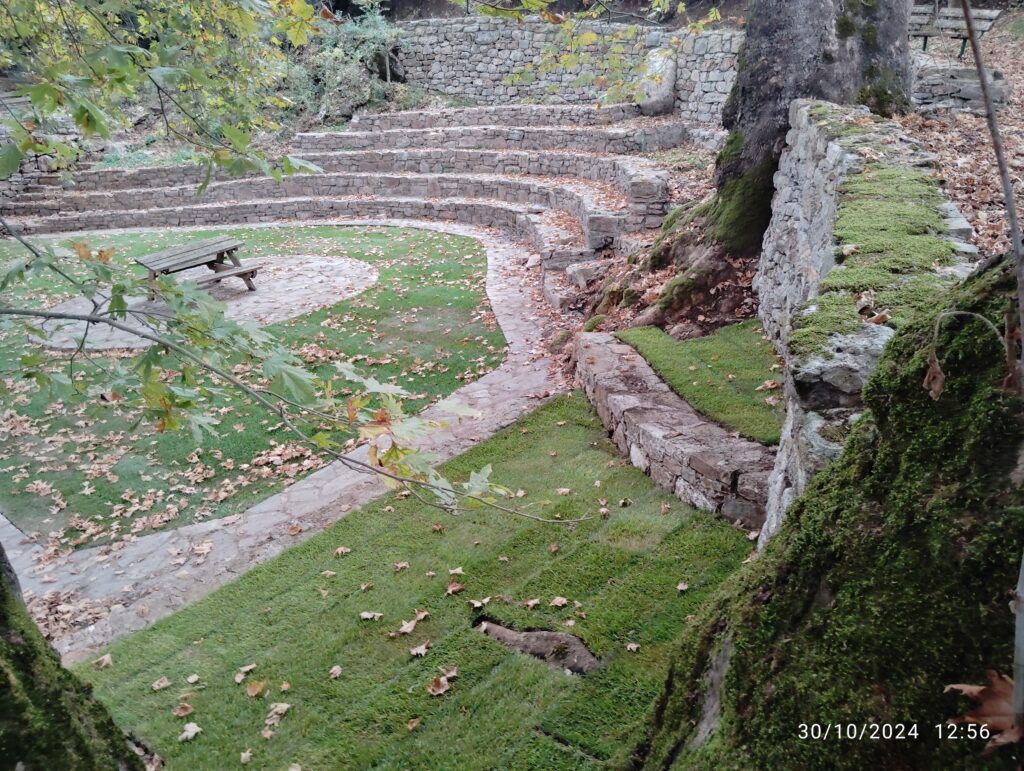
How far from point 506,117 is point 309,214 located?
5576 mm

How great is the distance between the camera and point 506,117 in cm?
1712

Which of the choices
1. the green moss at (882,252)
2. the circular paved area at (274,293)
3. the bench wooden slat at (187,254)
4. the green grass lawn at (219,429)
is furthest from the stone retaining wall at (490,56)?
the green moss at (882,252)

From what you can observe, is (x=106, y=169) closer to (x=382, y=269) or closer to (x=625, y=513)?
(x=382, y=269)

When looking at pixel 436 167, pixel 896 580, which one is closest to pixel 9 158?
pixel 896 580

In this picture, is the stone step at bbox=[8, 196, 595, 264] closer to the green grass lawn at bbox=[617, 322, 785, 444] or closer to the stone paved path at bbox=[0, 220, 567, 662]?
the green grass lawn at bbox=[617, 322, 785, 444]

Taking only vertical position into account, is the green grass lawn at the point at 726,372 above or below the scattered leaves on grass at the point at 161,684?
above

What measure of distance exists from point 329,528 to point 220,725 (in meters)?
1.69

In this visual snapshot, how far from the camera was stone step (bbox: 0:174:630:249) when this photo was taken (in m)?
12.7

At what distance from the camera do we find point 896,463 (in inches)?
54.2

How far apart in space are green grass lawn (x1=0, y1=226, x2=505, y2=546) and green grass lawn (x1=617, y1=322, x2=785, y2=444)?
6.71 feet

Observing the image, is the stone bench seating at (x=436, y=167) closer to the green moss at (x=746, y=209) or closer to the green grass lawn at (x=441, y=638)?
the green moss at (x=746, y=209)

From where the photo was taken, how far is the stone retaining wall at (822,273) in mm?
2662

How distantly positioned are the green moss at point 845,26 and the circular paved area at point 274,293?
273 inches

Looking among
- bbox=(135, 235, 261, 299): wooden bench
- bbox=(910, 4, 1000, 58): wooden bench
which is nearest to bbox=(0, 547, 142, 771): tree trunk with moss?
bbox=(135, 235, 261, 299): wooden bench
